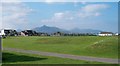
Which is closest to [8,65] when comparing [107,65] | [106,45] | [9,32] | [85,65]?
[85,65]

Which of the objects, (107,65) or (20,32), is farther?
(20,32)

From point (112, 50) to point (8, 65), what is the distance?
18.6 meters

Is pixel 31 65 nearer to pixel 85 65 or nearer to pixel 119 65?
pixel 85 65

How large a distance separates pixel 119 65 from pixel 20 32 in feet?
537

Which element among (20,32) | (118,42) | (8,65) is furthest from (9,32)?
(8,65)

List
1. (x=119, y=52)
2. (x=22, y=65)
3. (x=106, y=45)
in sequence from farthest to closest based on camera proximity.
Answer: (x=106, y=45), (x=119, y=52), (x=22, y=65)

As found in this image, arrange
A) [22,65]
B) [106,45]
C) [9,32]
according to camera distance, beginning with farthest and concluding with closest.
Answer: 1. [9,32]
2. [106,45]
3. [22,65]

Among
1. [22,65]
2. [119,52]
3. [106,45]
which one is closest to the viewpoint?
[22,65]

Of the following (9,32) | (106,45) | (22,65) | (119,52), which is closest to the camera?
(22,65)

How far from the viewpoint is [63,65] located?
76.3 ft

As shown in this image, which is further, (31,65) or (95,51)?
(95,51)

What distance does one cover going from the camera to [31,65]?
2300 cm

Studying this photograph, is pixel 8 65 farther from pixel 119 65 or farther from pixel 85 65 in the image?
pixel 119 65

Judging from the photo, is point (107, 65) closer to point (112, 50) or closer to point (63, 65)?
point (63, 65)
